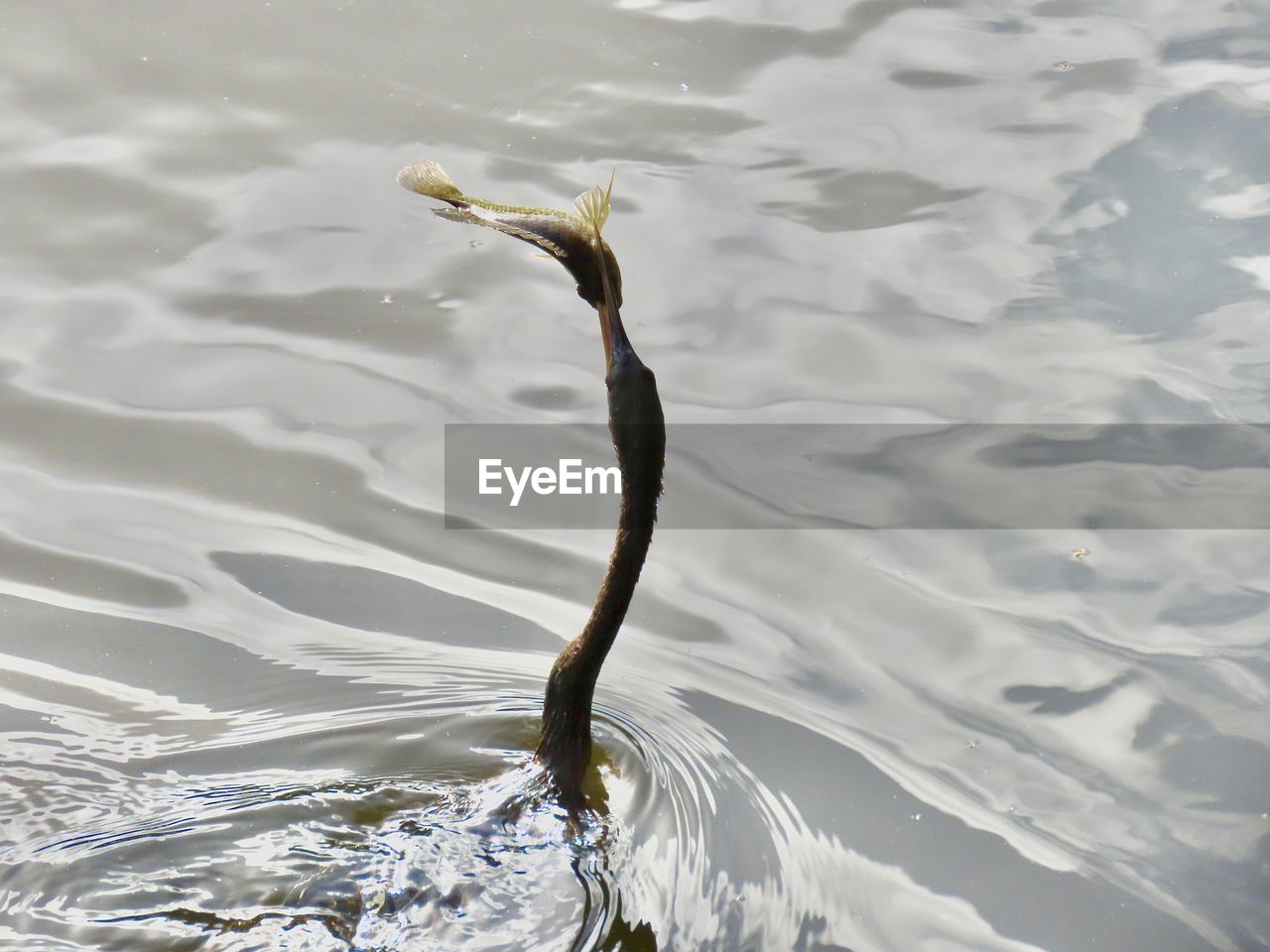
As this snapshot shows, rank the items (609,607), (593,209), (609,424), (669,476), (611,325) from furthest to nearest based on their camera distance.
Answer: (669,476), (609,607), (609,424), (611,325), (593,209)

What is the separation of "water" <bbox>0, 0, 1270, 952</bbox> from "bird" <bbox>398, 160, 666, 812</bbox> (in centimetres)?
21

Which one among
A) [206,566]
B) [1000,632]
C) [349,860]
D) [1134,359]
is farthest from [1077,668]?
[206,566]

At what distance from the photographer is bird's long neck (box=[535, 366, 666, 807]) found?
2.40 m

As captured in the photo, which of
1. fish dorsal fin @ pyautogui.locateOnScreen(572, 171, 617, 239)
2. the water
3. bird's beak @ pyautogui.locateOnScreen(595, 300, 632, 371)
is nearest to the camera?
fish dorsal fin @ pyautogui.locateOnScreen(572, 171, 617, 239)

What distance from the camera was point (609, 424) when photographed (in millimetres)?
2545

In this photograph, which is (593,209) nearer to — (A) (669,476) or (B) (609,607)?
(B) (609,607)

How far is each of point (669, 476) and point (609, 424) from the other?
1.42 meters

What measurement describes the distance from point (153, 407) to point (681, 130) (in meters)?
2.15

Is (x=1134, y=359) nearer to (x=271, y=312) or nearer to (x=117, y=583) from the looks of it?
(x=271, y=312)

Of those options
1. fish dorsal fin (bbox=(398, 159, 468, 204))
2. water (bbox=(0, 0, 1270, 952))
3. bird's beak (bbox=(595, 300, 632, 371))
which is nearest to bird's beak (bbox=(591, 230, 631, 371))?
bird's beak (bbox=(595, 300, 632, 371))

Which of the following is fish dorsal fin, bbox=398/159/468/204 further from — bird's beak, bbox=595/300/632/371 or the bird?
bird's beak, bbox=595/300/632/371

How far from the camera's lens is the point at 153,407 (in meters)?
4.21

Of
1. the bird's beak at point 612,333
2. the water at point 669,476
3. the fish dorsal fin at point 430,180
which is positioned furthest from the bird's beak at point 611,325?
the water at point 669,476

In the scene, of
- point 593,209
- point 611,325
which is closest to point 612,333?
point 611,325
